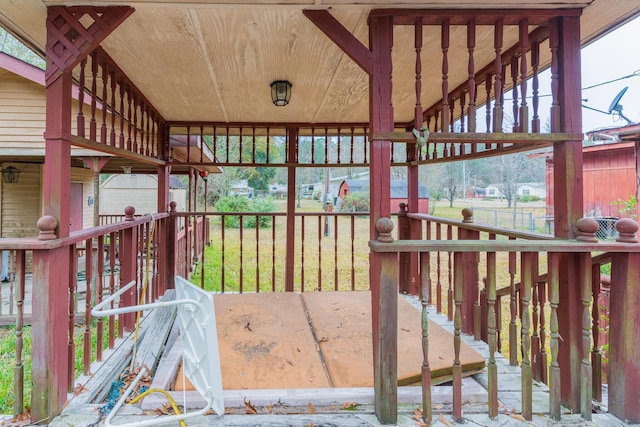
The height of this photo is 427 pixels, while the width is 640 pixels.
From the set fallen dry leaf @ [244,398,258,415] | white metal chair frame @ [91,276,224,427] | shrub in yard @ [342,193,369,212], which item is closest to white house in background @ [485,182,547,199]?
shrub in yard @ [342,193,369,212]

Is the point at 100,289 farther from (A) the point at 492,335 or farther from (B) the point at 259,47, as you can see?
(A) the point at 492,335

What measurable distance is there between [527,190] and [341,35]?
111ft

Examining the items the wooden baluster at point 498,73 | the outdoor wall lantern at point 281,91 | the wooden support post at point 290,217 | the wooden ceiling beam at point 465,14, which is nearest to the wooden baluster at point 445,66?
the wooden ceiling beam at point 465,14

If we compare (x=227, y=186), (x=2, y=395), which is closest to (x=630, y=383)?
(x=2, y=395)

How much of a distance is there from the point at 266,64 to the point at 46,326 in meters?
2.03

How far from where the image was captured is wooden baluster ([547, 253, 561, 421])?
5.05ft

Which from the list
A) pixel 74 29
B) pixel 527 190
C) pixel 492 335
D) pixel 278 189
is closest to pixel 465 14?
pixel 492 335

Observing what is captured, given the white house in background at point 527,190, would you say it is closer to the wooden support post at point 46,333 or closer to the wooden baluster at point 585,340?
the wooden baluster at point 585,340

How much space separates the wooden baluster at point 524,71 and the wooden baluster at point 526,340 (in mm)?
710

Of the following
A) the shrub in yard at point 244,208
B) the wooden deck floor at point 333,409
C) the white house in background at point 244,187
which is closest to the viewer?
the wooden deck floor at point 333,409

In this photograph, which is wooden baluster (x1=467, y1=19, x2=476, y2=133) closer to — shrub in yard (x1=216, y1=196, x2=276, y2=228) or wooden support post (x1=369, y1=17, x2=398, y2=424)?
wooden support post (x1=369, y1=17, x2=398, y2=424)

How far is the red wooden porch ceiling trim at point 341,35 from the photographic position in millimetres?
1716

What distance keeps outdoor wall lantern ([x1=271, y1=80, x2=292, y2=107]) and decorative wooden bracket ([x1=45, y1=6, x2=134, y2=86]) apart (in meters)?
1.17

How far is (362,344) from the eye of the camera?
233 centimetres
